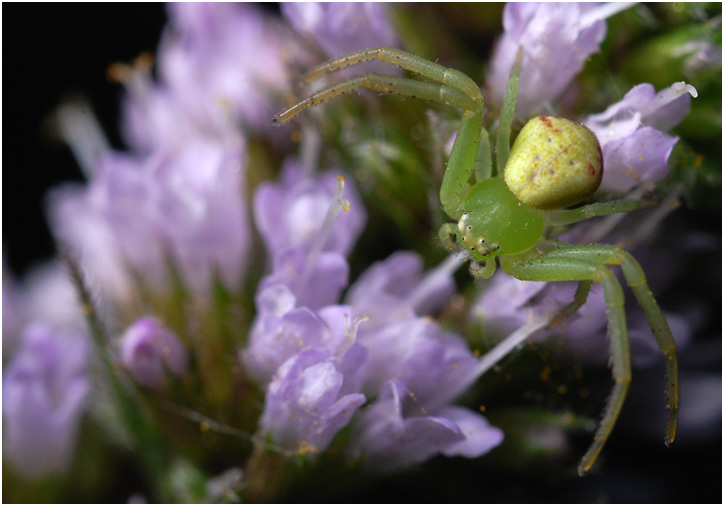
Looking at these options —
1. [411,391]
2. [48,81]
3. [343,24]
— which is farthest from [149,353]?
[48,81]

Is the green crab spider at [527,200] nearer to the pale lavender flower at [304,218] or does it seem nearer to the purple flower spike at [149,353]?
the pale lavender flower at [304,218]

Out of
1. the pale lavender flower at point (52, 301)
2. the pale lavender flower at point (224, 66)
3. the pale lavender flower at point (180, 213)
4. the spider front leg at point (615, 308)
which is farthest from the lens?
the pale lavender flower at point (52, 301)

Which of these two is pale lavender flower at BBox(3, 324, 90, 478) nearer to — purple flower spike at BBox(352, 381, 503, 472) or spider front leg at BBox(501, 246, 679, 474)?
purple flower spike at BBox(352, 381, 503, 472)

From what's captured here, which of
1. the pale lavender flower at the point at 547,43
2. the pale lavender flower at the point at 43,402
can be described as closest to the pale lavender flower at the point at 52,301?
the pale lavender flower at the point at 43,402

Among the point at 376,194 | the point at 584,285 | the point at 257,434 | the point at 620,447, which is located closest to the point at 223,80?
the point at 376,194

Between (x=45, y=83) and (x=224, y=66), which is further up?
(x=45, y=83)

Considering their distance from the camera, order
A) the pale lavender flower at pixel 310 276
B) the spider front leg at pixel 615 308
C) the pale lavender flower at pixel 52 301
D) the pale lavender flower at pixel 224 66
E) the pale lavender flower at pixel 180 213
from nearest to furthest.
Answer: the spider front leg at pixel 615 308 → the pale lavender flower at pixel 310 276 → the pale lavender flower at pixel 180 213 → the pale lavender flower at pixel 224 66 → the pale lavender flower at pixel 52 301

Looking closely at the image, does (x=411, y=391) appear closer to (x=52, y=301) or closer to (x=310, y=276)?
(x=310, y=276)
